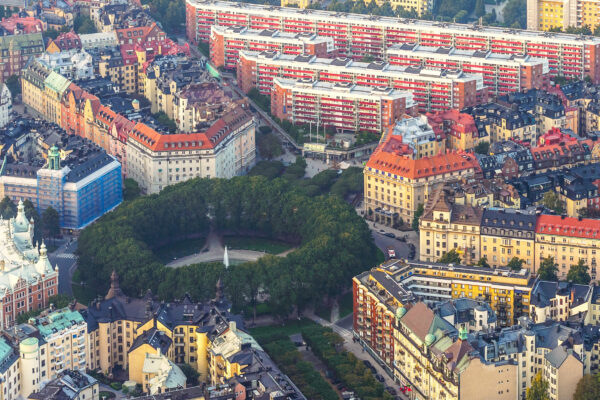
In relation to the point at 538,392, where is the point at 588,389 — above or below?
above

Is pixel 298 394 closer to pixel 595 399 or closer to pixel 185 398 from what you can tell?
pixel 185 398

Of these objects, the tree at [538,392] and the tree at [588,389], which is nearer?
the tree at [588,389]

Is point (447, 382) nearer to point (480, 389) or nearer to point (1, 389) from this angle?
point (480, 389)

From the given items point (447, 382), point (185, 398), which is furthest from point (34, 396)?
point (447, 382)

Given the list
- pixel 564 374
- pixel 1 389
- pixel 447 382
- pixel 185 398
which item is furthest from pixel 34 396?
pixel 564 374

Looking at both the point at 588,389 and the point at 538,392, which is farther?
the point at 538,392

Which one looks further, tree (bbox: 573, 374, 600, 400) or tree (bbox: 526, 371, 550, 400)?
tree (bbox: 526, 371, 550, 400)
